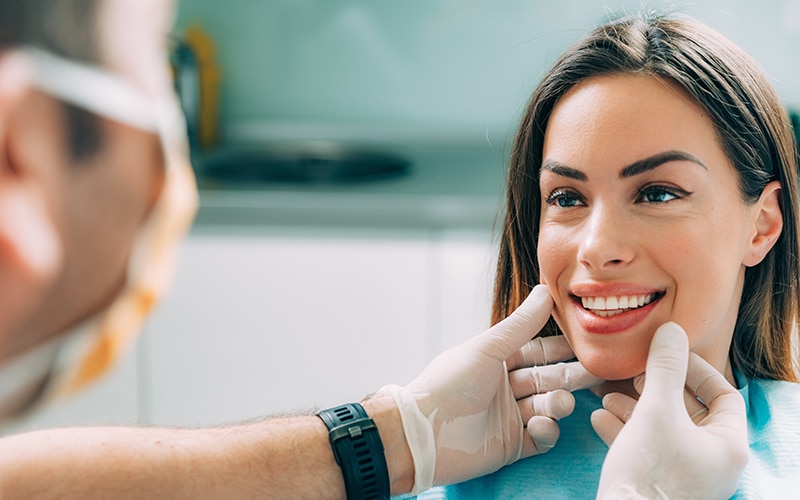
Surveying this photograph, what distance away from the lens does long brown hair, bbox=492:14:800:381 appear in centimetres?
125

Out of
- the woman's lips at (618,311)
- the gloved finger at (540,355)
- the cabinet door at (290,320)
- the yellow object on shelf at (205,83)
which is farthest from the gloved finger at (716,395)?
the yellow object on shelf at (205,83)

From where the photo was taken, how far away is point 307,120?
2.98 m

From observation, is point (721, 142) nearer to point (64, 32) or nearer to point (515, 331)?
point (515, 331)

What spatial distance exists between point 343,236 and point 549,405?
111cm

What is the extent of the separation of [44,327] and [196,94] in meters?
2.47

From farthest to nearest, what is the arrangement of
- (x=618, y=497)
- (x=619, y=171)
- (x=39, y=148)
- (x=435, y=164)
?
(x=435, y=164) < (x=619, y=171) < (x=618, y=497) < (x=39, y=148)

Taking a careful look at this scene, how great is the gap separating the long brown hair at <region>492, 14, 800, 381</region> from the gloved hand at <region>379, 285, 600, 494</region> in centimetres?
16

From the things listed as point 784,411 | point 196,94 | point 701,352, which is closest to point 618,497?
point 701,352

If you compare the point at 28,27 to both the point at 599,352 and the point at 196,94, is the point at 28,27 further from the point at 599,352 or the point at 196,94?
the point at 196,94

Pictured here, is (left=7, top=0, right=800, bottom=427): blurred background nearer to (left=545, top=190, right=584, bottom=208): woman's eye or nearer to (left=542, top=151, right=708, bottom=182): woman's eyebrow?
(left=545, top=190, right=584, bottom=208): woman's eye

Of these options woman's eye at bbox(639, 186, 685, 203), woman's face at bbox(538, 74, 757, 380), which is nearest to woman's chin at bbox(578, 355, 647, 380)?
woman's face at bbox(538, 74, 757, 380)

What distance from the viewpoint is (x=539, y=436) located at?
1290mm

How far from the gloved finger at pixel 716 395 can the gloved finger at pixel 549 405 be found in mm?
169

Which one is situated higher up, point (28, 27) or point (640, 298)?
point (28, 27)
